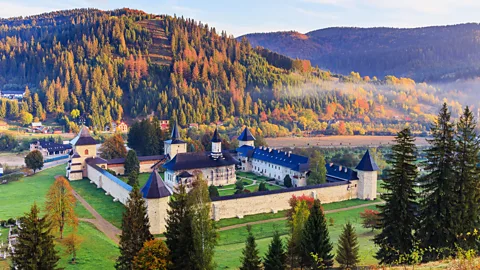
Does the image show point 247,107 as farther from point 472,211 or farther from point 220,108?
point 472,211

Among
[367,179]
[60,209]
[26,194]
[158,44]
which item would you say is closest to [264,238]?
[60,209]

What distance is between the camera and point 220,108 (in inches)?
4250

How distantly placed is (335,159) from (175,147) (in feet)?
80.9

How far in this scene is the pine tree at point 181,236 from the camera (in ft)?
65.2

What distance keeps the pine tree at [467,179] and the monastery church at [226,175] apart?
1939 centimetres

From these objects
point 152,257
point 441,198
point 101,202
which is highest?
point 441,198

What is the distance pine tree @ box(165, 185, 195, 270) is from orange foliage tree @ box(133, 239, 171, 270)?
57cm

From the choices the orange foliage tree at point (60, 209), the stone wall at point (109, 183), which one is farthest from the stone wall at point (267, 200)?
the orange foliage tree at point (60, 209)

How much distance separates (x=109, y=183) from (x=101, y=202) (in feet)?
11.0

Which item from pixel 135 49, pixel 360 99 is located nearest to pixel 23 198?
pixel 135 49

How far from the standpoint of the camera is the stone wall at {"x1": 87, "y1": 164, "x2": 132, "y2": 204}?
38750 millimetres

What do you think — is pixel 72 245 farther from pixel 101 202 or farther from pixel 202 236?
pixel 101 202

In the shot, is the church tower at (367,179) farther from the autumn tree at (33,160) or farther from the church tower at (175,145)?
the autumn tree at (33,160)

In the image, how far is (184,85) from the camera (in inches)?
4569
